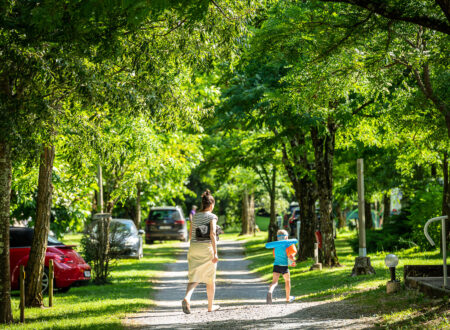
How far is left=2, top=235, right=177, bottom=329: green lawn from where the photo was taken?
10.4 m

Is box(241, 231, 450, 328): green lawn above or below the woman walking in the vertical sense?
below

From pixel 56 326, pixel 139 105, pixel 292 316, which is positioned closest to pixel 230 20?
pixel 139 105

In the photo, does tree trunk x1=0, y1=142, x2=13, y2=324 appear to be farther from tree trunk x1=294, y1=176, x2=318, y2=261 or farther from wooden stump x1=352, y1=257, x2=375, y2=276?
tree trunk x1=294, y1=176, x2=318, y2=261

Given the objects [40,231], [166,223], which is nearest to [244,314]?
[40,231]

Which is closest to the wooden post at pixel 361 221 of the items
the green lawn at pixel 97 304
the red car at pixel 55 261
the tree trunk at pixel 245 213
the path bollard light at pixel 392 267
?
the path bollard light at pixel 392 267

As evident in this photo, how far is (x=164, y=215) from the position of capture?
116ft

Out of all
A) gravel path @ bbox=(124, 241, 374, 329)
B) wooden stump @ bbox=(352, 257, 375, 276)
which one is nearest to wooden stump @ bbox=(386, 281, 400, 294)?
gravel path @ bbox=(124, 241, 374, 329)

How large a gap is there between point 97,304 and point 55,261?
9.86 ft

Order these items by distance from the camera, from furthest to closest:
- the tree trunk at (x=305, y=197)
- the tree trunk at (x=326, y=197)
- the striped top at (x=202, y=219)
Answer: the tree trunk at (x=305, y=197) < the tree trunk at (x=326, y=197) < the striped top at (x=202, y=219)

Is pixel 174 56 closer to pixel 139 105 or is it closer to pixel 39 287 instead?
pixel 139 105

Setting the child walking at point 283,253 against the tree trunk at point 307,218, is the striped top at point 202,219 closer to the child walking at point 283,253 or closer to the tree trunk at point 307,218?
the child walking at point 283,253

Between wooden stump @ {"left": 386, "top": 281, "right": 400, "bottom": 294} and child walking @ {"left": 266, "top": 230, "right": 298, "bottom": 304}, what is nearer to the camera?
wooden stump @ {"left": 386, "top": 281, "right": 400, "bottom": 294}

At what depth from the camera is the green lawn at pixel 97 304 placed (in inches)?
410

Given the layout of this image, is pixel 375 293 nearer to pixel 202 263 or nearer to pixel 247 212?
pixel 202 263
